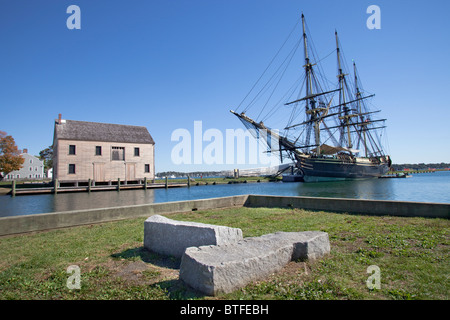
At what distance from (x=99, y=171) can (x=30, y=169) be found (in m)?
64.8

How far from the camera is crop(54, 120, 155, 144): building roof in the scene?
42500mm

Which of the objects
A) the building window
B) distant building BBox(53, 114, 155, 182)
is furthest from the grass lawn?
the building window

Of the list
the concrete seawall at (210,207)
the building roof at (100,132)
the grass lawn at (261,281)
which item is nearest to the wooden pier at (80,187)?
the building roof at (100,132)

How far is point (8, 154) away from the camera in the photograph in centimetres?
5988

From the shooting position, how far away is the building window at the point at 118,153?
Result: 45047mm

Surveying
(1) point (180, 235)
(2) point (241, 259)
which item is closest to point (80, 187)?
(1) point (180, 235)

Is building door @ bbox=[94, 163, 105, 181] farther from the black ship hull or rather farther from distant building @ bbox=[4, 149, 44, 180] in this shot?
distant building @ bbox=[4, 149, 44, 180]

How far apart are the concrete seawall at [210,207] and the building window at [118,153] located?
3687cm

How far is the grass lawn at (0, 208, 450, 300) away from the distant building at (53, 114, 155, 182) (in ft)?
125

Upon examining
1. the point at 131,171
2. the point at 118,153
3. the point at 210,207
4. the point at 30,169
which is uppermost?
the point at 118,153

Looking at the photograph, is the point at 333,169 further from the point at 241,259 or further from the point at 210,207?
the point at 241,259

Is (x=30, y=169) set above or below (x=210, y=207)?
above

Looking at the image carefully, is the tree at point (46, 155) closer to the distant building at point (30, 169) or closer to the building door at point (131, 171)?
the distant building at point (30, 169)
